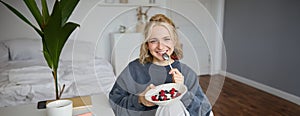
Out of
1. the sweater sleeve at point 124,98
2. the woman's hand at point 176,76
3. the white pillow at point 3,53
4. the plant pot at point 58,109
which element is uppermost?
the woman's hand at point 176,76

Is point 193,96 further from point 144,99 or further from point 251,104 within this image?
point 251,104

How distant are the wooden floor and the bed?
1463 millimetres

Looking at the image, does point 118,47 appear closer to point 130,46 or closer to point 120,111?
point 130,46

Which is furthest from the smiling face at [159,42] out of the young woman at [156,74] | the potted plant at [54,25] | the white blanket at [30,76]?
the white blanket at [30,76]

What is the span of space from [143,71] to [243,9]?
3348 mm

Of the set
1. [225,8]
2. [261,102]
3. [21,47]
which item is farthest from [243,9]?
[21,47]

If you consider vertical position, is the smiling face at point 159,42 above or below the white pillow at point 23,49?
above

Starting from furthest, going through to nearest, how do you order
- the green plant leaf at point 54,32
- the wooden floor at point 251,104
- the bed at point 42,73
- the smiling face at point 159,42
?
1. the wooden floor at point 251,104
2. the green plant leaf at point 54,32
3. the bed at point 42,73
4. the smiling face at point 159,42

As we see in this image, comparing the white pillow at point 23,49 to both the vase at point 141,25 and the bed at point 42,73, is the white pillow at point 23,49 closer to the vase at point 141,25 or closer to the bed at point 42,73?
the bed at point 42,73

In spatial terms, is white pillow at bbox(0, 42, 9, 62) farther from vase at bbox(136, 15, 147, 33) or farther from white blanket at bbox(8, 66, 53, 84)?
vase at bbox(136, 15, 147, 33)

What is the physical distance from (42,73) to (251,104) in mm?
2288

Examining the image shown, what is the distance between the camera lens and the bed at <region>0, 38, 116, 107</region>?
0.66 metres

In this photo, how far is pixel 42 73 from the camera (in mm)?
1909

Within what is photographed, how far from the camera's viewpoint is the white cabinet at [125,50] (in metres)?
0.57
